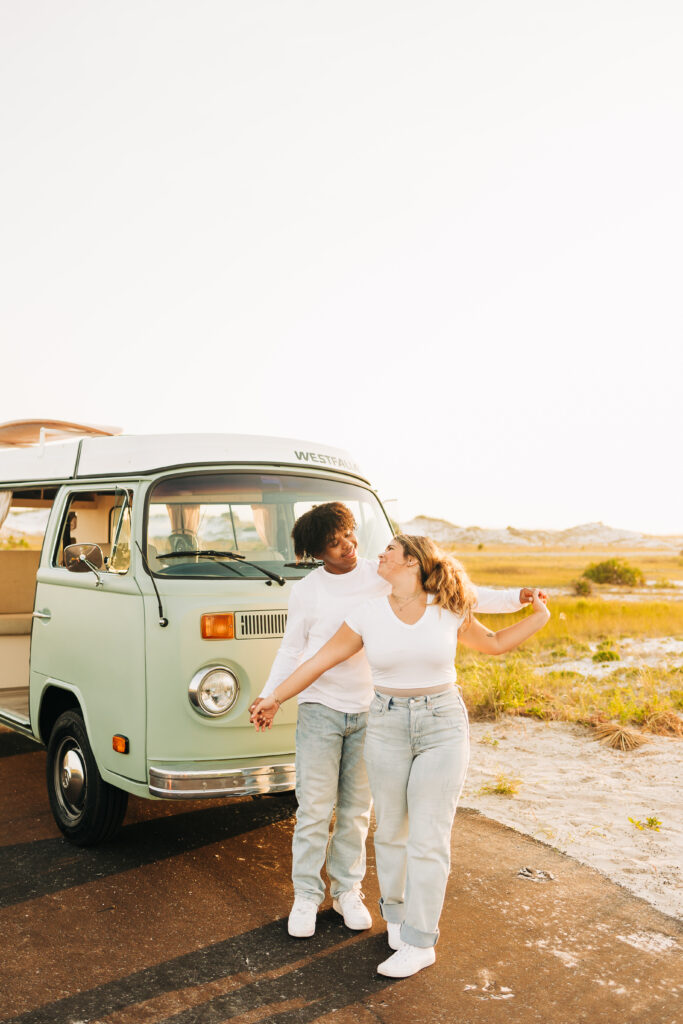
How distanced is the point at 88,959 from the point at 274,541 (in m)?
2.55

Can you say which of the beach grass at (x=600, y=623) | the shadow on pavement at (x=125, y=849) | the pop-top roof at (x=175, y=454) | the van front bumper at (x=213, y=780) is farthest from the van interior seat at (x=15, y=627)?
the beach grass at (x=600, y=623)

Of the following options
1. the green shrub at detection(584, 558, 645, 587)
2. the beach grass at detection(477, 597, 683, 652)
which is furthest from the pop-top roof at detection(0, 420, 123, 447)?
the green shrub at detection(584, 558, 645, 587)

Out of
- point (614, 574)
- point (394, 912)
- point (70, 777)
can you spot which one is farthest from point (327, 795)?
point (614, 574)

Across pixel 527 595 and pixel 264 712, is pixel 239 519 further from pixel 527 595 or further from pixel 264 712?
pixel 527 595

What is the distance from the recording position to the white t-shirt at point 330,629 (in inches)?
167

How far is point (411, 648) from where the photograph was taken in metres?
3.85

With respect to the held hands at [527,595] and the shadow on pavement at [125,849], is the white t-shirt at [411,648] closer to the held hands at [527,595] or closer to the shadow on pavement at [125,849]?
the held hands at [527,595]

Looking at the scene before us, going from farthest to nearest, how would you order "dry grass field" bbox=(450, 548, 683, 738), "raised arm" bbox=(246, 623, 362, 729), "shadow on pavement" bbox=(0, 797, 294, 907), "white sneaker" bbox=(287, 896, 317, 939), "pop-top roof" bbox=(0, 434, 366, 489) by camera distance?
"dry grass field" bbox=(450, 548, 683, 738)
"pop-top roof" bbox=(0, 434, 366, 489)
"shadow on pavement" bbox=(0, 797, 294, 907)
"white sneaker" bbox=(287, 896, 317, 939)
"raised arm" bbox=(246, 623, 362, 729)

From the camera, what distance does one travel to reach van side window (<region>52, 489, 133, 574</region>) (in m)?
5.30

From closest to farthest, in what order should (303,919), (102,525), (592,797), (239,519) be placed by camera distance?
(303,919)
(239,519)
(592,797)
(102,525)

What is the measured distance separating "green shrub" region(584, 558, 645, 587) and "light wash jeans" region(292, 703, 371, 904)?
39673mm

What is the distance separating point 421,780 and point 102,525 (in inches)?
192

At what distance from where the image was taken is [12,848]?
5.40 meters

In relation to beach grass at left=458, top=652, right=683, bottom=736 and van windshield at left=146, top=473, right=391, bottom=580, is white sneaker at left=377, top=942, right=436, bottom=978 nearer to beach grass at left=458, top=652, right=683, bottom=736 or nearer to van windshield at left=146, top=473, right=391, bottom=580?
van windshield at left=146, top=473, right=391, bottom=580
